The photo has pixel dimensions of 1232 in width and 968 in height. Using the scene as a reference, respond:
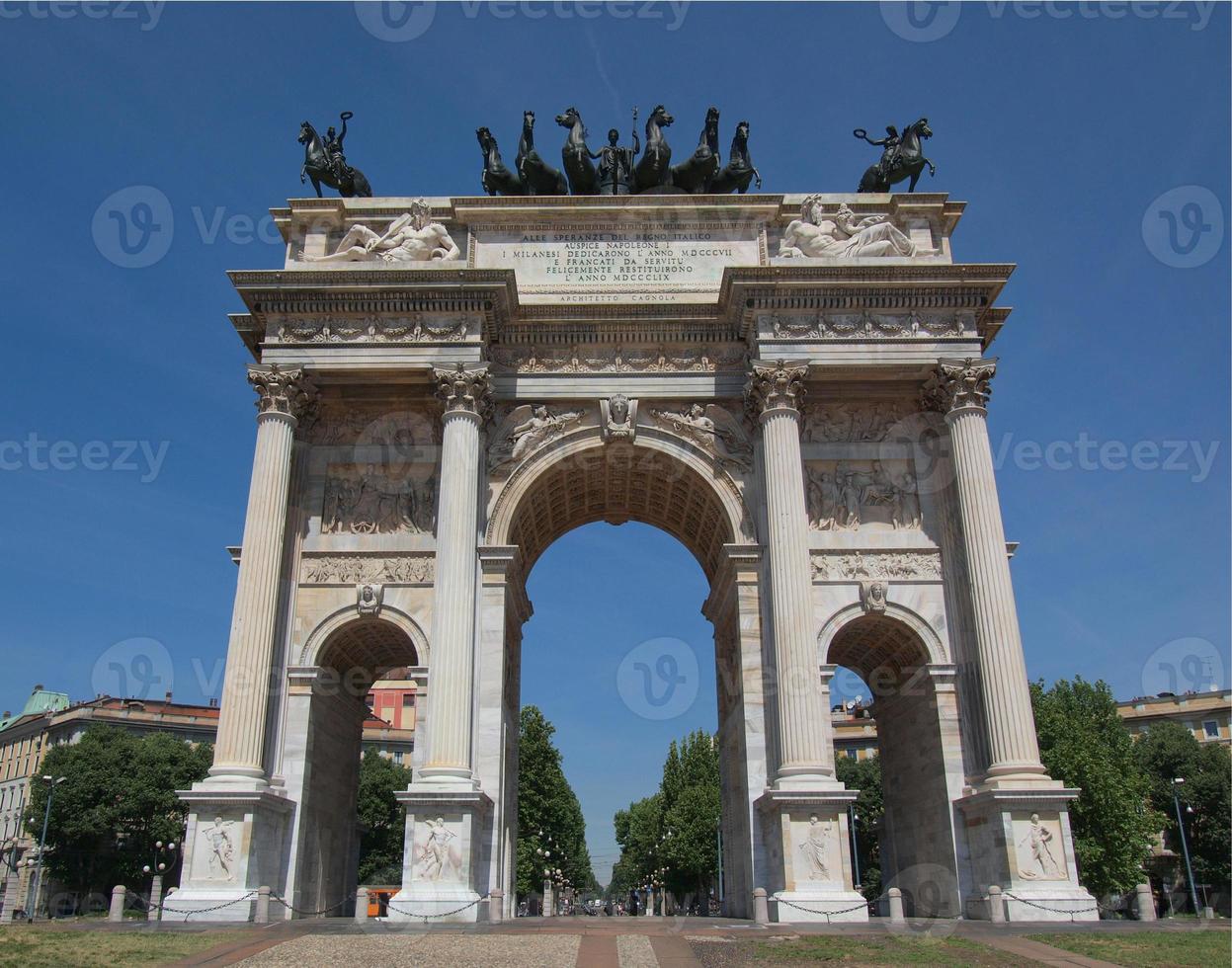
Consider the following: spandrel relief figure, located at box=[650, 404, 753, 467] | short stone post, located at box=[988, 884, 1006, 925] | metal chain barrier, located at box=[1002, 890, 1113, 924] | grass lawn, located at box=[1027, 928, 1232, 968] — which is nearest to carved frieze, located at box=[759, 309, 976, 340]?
spandrel relief figure, located at box=[650, 404, 753, 467]

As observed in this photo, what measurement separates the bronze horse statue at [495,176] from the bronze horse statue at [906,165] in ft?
35.2

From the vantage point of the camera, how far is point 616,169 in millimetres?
32000

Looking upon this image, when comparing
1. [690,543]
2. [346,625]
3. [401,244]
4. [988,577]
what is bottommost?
[346,625]

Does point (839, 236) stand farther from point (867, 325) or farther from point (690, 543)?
point (690, 543)

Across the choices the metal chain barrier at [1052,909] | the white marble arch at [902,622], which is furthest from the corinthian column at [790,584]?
the metal chain barrier at [1052,909]

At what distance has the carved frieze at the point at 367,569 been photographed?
2719 centimetres

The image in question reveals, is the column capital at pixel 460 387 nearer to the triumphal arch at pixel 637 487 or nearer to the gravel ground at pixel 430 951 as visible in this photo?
the triumphal arch at pixel 637 487

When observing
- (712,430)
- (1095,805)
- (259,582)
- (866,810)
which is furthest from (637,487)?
(866,810)

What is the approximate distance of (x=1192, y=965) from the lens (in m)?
13.8

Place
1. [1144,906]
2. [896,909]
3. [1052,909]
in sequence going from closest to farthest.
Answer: [896,909] < [1052,909] < [1144,906]

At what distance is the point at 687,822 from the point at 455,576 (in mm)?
53338

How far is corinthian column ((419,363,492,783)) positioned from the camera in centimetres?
2356

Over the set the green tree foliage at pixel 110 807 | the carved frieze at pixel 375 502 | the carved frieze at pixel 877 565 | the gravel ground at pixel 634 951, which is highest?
the carved frieze at pixel 375 502

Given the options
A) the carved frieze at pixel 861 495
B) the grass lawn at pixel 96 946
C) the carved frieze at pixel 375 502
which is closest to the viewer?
the grass lawn at pixel 96 946
